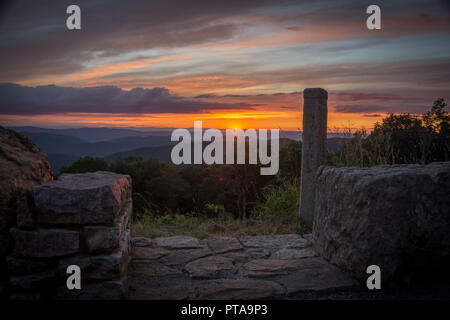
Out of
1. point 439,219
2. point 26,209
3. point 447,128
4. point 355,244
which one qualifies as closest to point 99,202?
point 26,209

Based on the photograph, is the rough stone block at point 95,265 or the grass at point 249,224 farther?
the grass at point 249,224

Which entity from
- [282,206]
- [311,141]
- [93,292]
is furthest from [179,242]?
[282,206]

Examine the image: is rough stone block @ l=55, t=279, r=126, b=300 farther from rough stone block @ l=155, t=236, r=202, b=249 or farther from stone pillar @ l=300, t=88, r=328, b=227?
stone pillar @ l=300, t=88, r=328, b=227

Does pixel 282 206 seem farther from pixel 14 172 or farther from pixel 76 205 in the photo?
pixel 14 172

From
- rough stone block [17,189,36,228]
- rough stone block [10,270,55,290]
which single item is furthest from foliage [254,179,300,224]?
rough stone block [17,189,36,228]

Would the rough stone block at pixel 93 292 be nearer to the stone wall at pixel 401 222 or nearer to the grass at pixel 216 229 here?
the stone wall at pixel 401 222

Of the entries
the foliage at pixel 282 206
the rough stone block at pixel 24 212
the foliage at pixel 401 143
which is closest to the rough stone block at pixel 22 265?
the rough stone block at pixel 24 212

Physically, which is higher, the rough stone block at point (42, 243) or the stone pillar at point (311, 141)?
the stone pillar at point (311, 141)

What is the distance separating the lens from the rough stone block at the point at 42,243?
8.23ft

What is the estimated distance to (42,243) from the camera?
2.51m

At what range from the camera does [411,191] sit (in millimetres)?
2832

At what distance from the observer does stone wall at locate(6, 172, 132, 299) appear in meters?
2.51

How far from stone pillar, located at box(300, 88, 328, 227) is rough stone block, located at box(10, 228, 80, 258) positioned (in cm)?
325

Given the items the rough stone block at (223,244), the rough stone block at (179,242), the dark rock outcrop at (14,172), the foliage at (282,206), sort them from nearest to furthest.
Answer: the dark rock outcrop at (14,172) → the rough stone block at (223,244) → the rough stone block at (179,242) → the foliage at (282,206)
